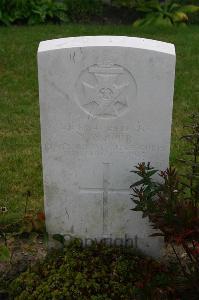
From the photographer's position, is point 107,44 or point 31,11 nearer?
point 107,44

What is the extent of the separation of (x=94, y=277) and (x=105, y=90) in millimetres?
1098

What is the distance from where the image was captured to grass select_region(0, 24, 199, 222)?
197 inches

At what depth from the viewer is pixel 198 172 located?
11.8ft

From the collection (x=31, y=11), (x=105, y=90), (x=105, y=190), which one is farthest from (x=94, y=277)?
(x=31, y=11)

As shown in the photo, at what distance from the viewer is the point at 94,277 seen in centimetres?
358

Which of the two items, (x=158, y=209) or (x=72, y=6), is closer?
(x=158, y=209)

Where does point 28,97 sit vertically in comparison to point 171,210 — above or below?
above

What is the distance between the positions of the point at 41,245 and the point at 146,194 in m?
1.10

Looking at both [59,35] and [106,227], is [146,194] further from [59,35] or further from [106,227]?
[59,35]

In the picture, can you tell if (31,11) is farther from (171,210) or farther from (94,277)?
(171,210)

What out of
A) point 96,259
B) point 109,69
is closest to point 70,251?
point 96,259

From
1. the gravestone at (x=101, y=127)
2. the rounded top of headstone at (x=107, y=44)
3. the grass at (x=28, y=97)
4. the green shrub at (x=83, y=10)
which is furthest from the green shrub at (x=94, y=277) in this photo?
the green shrub at (x=83, y=10)

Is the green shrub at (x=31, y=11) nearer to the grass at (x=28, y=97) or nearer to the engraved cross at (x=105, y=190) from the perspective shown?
the grass at (x=28, y=97)

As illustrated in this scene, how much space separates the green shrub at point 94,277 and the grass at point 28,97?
0.84 metres
